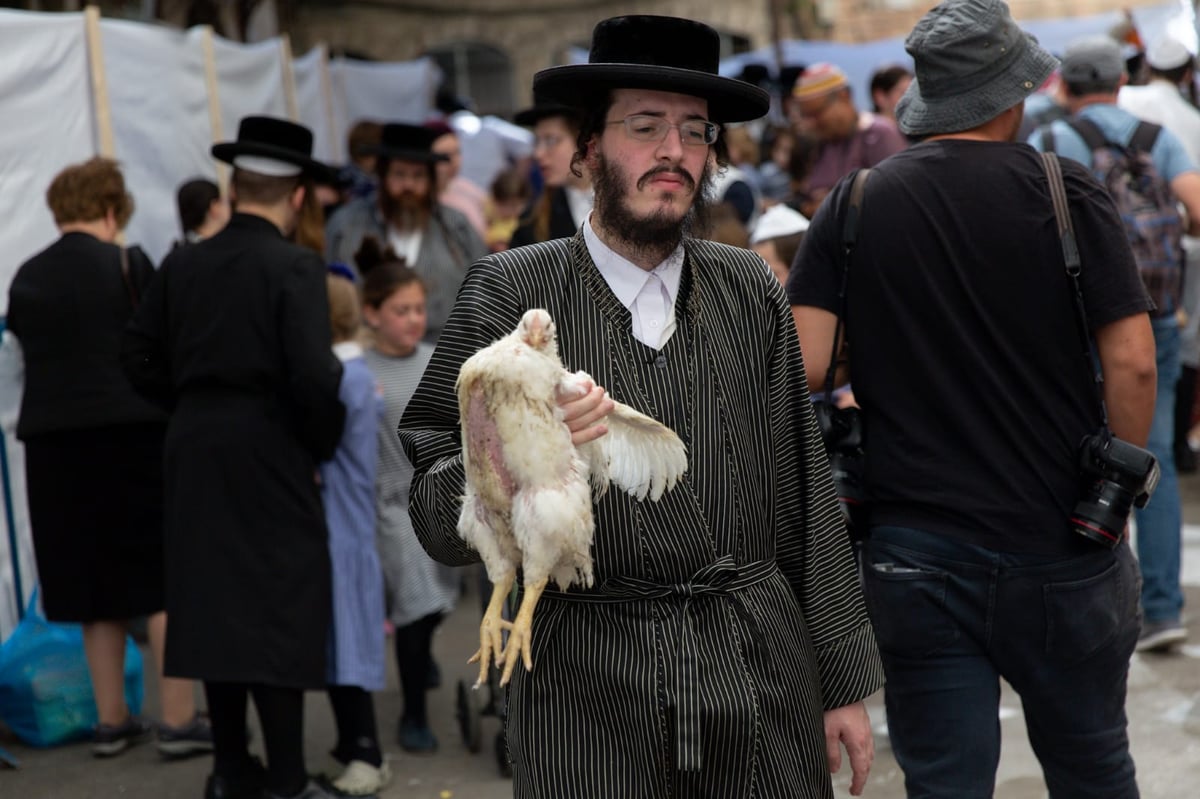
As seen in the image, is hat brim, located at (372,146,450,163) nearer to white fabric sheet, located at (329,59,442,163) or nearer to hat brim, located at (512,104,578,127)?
hat brim, located at (512,104,578,127)

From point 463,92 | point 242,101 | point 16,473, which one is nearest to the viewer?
point 16,473

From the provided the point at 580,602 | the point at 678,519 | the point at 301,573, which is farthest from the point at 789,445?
the point at 301,573

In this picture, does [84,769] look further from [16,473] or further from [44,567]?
[16,473]

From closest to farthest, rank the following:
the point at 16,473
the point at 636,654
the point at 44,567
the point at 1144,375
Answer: the point at 636,654 → the point at 1144,375 → the point at 44,567 → the point at 16,473

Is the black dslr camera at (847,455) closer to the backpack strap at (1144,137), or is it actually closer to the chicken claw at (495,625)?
the chicken claw at (495,625)

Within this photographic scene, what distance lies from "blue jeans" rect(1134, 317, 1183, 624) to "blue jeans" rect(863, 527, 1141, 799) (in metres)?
2.45

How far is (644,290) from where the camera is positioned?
251cm

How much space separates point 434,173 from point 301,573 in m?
3.06

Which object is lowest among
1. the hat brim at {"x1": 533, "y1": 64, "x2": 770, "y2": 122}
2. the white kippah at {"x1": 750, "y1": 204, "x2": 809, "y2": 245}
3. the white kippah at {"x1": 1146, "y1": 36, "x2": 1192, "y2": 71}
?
the white kippah at {"x1": 750, "y1": 204, "x2": 809, "y2": 245}

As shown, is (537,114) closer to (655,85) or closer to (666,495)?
(655,85)

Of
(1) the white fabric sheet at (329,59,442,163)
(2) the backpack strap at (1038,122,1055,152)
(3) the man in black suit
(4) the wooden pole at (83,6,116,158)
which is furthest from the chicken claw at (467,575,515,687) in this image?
(1) the white fabric sheet at (329,59,442,163)

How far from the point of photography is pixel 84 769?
5.29m

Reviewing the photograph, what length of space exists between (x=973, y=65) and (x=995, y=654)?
132 centimetres

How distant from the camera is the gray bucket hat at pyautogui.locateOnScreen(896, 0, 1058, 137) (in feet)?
10.2
